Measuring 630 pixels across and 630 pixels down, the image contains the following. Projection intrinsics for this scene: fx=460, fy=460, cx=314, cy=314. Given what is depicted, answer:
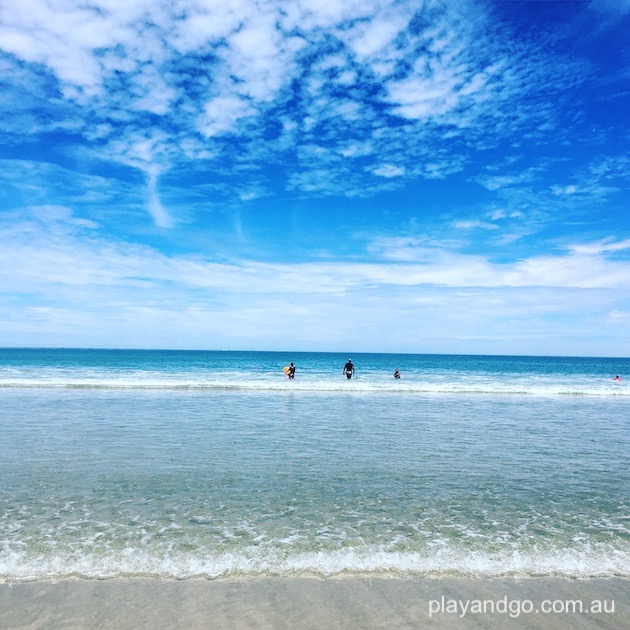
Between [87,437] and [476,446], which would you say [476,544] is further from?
[87,437]

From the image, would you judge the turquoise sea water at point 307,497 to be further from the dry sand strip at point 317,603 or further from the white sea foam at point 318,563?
the dry sand strip at point 317,603

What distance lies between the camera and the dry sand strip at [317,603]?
4816mm

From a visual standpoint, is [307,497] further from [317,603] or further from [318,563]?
[317,603]

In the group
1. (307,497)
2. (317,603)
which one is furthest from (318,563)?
(307,497)

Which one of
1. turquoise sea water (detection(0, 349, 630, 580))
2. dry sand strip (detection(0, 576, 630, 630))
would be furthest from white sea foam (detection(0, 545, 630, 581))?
dry sand strip (detection(0, 576, 630, 630))

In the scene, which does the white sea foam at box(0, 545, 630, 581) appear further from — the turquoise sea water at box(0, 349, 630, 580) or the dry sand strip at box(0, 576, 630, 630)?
the dry sand strip at box(0, 576, 630, 630)

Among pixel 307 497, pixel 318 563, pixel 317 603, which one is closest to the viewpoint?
pixel 317 603

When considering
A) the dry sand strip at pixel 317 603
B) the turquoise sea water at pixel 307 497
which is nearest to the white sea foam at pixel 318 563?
the turquoise sea water at pixel 307 497

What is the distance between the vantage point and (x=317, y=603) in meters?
5.20

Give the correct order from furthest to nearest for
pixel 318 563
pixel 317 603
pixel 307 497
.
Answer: pixel 307 497, pixel 318 563, pixel 317 603

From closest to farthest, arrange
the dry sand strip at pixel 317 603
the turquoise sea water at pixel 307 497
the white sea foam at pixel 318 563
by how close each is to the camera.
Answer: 1. the dry sand strip at pixel 317 603
2. the white sea foam at pixel 318 563
3. the turquoise sea water at pixel 307 497

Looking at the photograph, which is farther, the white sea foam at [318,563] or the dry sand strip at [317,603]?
the white sea foam at [318,563]

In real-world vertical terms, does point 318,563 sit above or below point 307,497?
below

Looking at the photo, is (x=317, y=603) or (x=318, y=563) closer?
(x=317, y=603)
